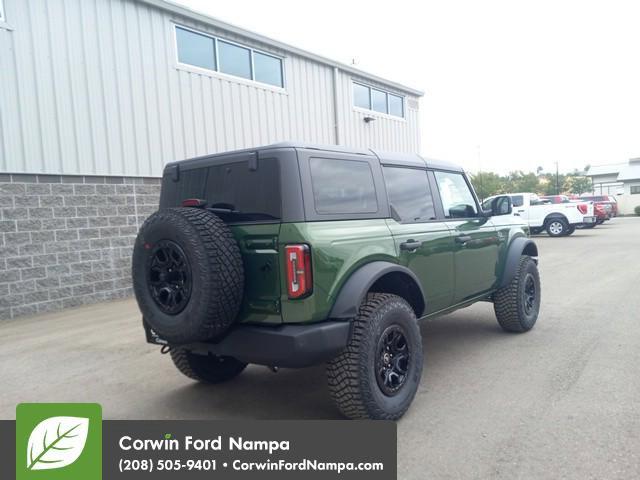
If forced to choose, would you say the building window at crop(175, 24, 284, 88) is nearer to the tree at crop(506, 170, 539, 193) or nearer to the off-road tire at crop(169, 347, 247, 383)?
the off-road tire at crop(169, 347, 247, 383)

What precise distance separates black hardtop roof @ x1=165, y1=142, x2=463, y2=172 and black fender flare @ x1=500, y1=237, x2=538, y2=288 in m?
1.13

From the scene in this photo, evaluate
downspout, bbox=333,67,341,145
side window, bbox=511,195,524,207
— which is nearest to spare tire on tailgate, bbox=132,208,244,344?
downspout, bbox=333,67,341,145

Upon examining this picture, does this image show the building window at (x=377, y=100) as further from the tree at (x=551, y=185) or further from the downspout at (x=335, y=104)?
the tree at (x=551, y=185)

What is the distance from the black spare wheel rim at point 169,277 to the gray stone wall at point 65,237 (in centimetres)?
549

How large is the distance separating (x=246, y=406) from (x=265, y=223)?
5.14ft

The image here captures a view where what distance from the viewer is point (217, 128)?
1059cm

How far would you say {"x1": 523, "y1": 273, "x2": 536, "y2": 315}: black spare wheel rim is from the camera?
5715mm

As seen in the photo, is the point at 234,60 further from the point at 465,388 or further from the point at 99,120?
the point at 465,388

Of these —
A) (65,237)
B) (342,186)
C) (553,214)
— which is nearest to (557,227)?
(553,214)

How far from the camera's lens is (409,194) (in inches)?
169

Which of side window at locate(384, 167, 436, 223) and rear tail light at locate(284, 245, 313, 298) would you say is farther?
side window at locate(384, 167, 436, 223)

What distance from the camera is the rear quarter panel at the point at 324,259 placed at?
10.1 feet

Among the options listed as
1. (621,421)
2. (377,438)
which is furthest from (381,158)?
(621,421)

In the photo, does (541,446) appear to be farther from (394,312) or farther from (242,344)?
(242,344)
